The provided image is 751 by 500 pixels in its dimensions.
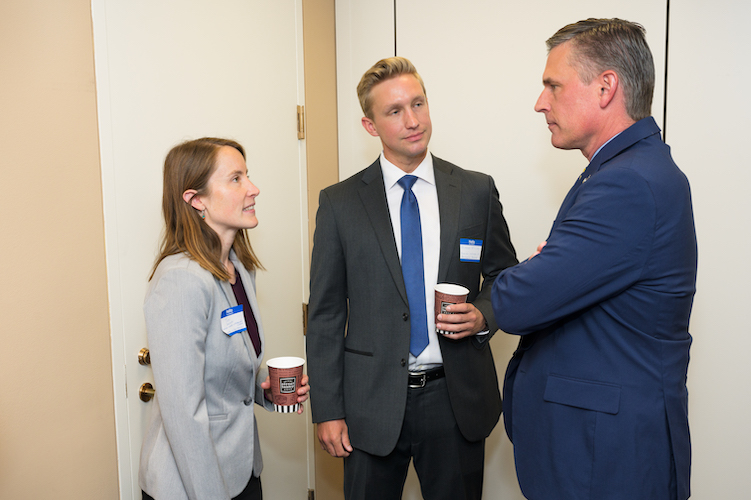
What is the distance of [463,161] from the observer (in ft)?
8.70

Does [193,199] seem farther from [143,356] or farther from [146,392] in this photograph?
[146,392]

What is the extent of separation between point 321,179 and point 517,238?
107 cm

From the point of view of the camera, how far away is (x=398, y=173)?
1.95 metres

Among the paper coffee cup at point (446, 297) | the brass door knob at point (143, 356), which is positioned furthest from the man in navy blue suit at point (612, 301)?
the brass door knob at point (143, 356)

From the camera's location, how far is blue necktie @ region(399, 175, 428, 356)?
5.93ft

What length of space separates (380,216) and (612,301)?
33.7 inches

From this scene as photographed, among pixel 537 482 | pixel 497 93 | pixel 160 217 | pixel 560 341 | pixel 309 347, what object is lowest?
pixel 537 482

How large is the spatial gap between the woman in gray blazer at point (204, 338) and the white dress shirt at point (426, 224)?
1.55 ft

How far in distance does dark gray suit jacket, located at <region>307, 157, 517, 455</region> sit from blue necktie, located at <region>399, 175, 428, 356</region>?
43 millimetres

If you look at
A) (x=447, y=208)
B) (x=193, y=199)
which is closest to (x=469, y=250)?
(x=447, y=208)

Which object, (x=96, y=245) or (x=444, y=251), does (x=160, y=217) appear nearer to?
(x=96, y=245)

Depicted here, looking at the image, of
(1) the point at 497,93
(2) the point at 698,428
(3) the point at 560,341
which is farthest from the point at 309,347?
(2) the point at 698,428

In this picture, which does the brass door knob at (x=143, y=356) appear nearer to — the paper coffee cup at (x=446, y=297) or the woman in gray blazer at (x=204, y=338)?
the woman in gray blazer at (x=204, y=338)

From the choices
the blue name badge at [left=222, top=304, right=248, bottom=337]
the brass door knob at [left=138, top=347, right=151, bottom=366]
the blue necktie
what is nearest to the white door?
the brass door knob at [left=138, top=347, right=151, bottom=366]
